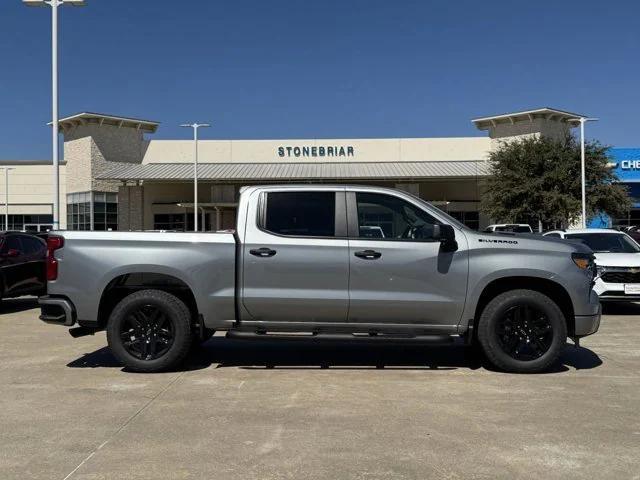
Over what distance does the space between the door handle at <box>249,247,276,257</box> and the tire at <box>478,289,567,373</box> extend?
234 centimetres

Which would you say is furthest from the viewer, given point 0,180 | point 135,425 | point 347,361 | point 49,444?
point 0,180

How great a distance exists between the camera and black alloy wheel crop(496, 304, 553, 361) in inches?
256

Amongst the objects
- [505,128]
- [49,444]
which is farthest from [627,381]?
[505,128]

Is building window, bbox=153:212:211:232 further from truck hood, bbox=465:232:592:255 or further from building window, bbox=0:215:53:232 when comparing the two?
truck hood, bbox=465:232:592:255

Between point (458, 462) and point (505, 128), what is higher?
point (505, 128)

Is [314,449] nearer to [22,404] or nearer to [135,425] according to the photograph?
[135,425]

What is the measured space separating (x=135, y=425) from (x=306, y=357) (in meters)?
2.97

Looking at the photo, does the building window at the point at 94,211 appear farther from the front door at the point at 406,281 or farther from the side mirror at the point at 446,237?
the side mirror at the point at 446,237

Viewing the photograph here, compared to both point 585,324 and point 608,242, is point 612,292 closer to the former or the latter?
point 608,242

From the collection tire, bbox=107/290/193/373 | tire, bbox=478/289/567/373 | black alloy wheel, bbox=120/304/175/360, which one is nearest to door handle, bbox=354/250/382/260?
tire, bbox=478/289/567/373

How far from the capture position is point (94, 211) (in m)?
49.7

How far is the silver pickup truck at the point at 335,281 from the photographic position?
6.39m

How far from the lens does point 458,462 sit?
4.09m

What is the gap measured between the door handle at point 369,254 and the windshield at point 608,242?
24.6 ft
